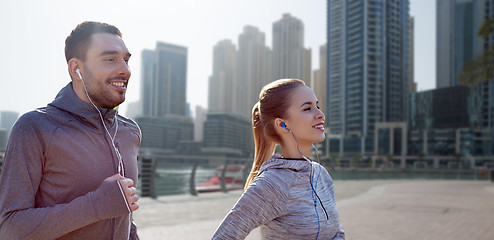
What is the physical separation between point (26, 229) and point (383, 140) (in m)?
122

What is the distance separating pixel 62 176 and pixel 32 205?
154mm

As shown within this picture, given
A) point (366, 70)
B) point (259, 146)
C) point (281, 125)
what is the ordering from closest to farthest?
point (281, 125) < point (259, 146) < point (366, 70)

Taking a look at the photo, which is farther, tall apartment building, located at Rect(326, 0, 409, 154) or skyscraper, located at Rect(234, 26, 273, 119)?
skyscraper, located at Rect(234, 26, 273, 119)

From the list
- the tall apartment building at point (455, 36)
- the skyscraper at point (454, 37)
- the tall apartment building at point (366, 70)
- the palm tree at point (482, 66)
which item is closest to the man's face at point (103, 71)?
the palm tree at point (482, 66)

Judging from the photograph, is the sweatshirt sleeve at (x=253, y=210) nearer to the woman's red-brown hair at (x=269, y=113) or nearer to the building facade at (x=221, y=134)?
the woman's red-brown hair at (x=269, y=113)

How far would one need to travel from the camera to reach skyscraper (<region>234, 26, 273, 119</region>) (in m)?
180

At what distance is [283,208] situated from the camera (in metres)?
2.10

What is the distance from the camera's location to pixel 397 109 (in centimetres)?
13862

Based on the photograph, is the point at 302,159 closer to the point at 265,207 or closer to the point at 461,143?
the point at 265,207

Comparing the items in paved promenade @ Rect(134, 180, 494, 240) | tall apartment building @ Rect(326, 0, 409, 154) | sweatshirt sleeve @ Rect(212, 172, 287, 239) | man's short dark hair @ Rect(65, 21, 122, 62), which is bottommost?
paved promenade @ Rect(134, 180, 494, 240)

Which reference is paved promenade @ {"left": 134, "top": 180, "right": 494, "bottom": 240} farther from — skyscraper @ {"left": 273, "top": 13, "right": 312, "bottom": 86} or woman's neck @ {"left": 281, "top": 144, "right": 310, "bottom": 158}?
skyscraper @ {"left": 273, "top": 13, "right": 312, "bottom": 86}

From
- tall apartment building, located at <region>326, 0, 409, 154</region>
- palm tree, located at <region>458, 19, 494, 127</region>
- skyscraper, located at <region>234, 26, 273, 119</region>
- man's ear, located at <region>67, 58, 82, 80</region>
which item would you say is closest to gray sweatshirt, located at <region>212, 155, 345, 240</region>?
man's ear, located at <region>67, 58, 82, 80</region>

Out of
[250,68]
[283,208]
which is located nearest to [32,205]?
[283,208]

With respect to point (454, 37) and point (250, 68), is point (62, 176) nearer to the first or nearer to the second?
point (250, 68)
